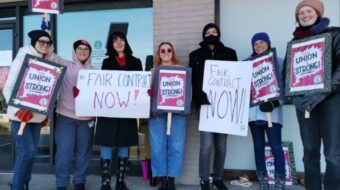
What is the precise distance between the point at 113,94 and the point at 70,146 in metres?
0.80

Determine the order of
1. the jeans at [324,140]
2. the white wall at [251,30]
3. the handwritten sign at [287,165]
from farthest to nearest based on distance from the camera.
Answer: the white wall at [251,30]
the handwritten sign at [287,165]
the jeans at [324,140]

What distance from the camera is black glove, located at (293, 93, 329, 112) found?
299cm

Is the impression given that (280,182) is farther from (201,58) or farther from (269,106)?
(201,58)

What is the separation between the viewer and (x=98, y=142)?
3.94 m

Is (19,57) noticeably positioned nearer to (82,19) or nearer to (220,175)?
(82,19)

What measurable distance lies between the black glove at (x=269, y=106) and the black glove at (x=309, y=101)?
528 mm

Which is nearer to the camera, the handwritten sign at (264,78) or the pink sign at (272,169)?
the handwritten sign at (264,78)

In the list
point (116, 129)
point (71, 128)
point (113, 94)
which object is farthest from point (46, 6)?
point (116, 129)

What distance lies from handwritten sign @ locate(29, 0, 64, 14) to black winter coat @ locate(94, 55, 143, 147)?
87 cm

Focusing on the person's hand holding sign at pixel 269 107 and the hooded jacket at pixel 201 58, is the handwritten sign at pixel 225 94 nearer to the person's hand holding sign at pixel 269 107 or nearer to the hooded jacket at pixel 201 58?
the hooded jacket at pixel 201 58

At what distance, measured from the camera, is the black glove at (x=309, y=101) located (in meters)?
2.99

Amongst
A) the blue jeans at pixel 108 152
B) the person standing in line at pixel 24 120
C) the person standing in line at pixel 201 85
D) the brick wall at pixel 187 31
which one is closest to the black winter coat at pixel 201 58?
the person standing in line at pixel 201 85

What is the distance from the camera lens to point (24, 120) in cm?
359

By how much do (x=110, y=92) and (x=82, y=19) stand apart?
2.11m
